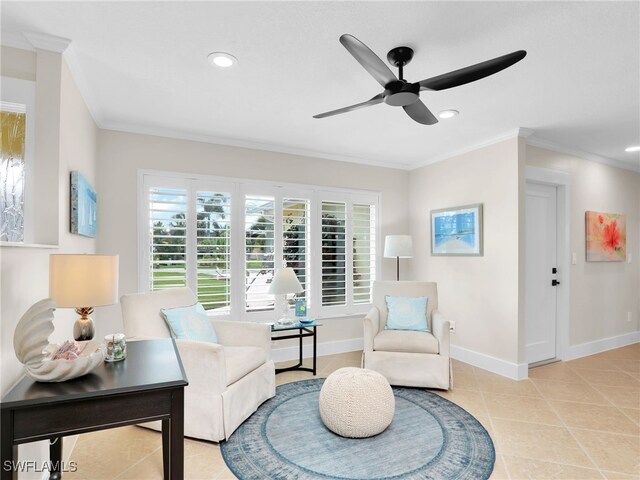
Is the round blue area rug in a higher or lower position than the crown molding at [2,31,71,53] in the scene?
lower

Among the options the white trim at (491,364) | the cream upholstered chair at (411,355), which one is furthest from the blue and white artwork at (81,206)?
the white trim at (491,364)

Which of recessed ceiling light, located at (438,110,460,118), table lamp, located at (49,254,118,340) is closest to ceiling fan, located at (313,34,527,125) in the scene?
recessed ceiling light, located at (438,110,460,118)

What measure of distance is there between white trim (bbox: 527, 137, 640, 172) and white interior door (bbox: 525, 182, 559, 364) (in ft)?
1.41

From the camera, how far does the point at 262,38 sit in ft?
6.44

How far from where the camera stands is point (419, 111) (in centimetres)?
219

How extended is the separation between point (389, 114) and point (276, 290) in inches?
75.9

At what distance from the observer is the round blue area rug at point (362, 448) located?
201 cm

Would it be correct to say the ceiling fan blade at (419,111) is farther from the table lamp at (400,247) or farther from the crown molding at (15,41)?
the crown molding at (15,41)

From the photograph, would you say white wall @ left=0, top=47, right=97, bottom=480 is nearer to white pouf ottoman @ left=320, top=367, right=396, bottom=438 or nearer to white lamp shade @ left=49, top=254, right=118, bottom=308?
white lamp shade @ left=49, top=254, right=118, bottom=308

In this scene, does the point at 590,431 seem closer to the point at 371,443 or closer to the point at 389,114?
the point at 371,443

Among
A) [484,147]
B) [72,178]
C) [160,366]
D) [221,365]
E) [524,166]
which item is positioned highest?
[484,147]

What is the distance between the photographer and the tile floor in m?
2.04

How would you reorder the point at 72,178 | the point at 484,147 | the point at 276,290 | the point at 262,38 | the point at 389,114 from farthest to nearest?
the point at 484,147, the point at 276,290, the point at 389,114, the point at 72,178, the point at 262,38

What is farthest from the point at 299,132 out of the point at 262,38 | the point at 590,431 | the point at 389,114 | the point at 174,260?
the point at 590,431
